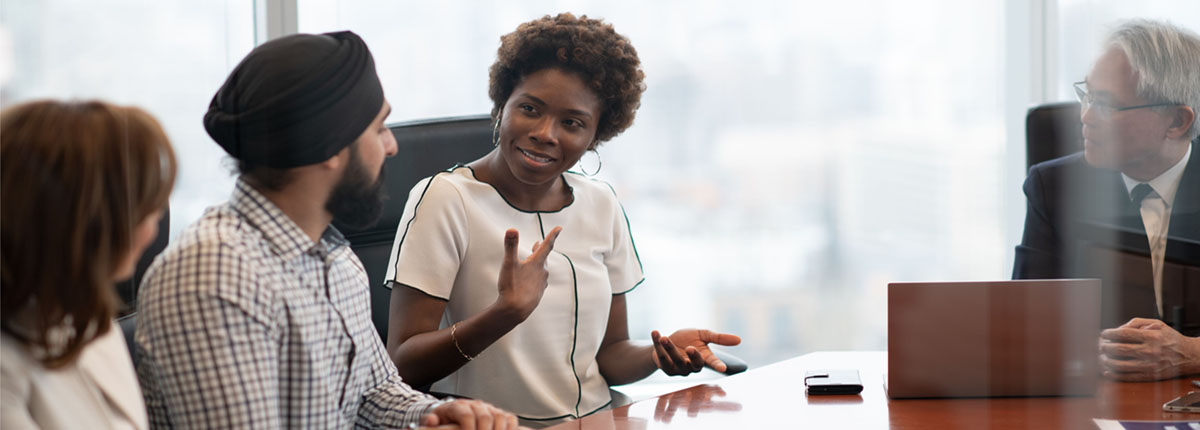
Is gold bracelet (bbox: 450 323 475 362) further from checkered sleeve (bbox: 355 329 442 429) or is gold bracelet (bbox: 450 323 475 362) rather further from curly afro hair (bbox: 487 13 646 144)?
curly afro hair (bbox: 487 13 646 144)

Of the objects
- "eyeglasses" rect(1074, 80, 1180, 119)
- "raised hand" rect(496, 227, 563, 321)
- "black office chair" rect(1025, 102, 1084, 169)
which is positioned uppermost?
"eyeglasses" rect(1074, 80, 1180, 119)

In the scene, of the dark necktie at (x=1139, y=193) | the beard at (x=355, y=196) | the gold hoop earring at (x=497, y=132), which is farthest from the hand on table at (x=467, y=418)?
the dark necktie at (x=1139, y=193)

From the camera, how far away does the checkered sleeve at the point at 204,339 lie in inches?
30.2

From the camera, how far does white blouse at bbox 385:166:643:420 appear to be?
1.34 meters

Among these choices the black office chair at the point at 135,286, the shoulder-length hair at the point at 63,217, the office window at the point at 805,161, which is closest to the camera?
the shoulder-length hair at the point at 63,217

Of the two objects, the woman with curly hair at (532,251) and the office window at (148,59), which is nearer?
the office window at (148,59)

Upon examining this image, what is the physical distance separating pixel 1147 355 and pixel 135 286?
3.76ft

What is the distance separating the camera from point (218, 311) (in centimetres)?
77

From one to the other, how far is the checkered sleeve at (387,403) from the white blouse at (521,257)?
10.4 inches

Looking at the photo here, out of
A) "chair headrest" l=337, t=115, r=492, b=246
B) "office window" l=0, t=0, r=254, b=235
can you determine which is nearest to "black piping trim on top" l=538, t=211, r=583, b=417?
"chair headrest" l=337, t=115, r=492, b=246

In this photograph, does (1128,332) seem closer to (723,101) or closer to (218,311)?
(723,101)

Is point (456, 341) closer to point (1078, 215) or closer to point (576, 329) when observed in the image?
point (576, 329)

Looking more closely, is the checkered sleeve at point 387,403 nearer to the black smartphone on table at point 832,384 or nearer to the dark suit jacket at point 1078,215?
the black smartphone on table at point 832,384

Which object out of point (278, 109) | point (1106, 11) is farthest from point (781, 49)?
point (278, 109)
